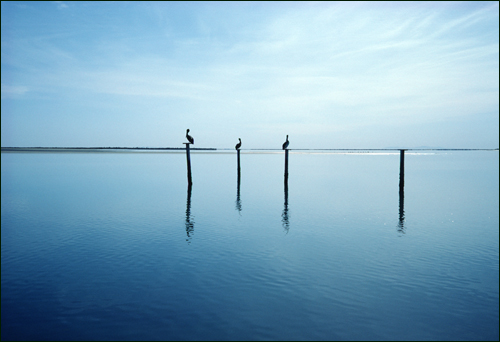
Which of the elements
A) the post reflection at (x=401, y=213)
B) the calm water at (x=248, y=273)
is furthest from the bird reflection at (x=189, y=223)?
the post reflection at (x=401, y=213)

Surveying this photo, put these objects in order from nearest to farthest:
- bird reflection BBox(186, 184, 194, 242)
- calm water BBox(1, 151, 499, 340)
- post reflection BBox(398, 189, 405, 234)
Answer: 1. calm water BBox(1, 151, 499, 340)
2. bird reflection BBox(186, 184, 194, 242)
3. post reflection BBox(398, 189, 405, 234)

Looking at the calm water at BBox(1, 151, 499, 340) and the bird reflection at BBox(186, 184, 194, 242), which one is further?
the bird reflection at BBox(186, 184, 194, 242)

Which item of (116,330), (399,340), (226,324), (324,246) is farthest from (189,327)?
(324,246)

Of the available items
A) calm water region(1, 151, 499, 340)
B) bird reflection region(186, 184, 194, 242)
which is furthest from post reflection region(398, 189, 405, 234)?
bird reflection region(186, 184, 194, 242)

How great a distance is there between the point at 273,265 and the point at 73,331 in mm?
5953

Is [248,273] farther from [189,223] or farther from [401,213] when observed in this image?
[401,213]

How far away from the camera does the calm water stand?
722 centimetres

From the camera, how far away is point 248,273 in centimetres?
1031

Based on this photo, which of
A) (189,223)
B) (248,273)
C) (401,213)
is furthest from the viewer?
(401,213)

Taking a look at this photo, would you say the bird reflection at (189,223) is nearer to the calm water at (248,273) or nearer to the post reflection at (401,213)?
the calm water at (248,273)

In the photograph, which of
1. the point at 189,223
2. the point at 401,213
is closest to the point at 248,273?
the point at 189,223

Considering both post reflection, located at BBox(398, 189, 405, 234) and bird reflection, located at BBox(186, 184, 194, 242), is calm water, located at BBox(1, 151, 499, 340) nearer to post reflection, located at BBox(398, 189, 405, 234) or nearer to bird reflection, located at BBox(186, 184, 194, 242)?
bird reflection, located at BBox(186, 184, 194, 242)

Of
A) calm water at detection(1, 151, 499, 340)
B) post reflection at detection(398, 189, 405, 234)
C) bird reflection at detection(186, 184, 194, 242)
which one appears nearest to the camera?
calm water at detection(1, 151, 499, 340)

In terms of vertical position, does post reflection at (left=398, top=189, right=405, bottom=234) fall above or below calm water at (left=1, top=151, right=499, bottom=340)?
above
